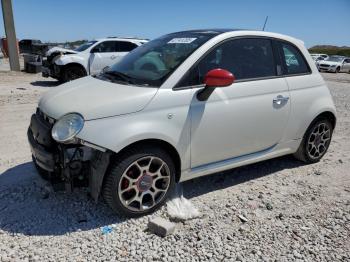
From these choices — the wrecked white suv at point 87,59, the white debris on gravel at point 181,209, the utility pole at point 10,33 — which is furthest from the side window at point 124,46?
the white debris on gravel at point 181,209

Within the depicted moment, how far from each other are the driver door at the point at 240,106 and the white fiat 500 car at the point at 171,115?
1 centimetres

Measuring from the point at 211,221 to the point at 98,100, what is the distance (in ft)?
5.26

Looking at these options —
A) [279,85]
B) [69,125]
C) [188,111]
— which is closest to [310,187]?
[279,85]

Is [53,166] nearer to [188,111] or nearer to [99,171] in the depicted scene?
[99,171]

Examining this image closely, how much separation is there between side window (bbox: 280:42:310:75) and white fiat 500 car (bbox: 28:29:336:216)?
0.01 metres

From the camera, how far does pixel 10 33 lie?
1766cm

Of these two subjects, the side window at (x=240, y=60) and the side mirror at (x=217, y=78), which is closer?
the side mirror at (x=217, y=78)

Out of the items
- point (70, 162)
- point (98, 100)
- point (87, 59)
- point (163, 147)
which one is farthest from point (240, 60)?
point (87, 59)

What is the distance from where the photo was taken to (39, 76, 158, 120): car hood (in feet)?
10.7

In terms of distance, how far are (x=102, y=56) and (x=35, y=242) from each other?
10592mm

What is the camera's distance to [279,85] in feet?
14.2

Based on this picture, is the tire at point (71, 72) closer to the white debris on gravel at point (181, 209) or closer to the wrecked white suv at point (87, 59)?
the wrecked white suv at point (87, 59)

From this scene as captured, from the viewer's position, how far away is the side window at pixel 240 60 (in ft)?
12.2

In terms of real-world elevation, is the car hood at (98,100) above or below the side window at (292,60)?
below
